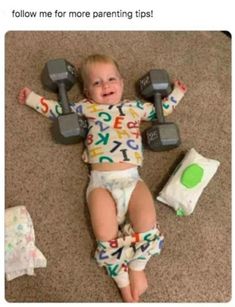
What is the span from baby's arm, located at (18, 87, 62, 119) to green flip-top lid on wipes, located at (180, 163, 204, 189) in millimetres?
411

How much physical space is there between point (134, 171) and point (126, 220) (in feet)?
0.47

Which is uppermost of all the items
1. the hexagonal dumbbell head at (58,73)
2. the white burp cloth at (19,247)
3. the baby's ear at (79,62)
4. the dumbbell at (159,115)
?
the baby's ear at (79,62)

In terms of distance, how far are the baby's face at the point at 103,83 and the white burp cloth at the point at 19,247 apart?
392 millimetres

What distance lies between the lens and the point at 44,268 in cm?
113

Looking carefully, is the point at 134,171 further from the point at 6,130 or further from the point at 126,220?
the point at 6,130

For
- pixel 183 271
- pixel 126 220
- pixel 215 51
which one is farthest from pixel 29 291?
pixel 215 51

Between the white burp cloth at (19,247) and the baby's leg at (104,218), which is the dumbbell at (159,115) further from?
the white burp cloth at (19,247)

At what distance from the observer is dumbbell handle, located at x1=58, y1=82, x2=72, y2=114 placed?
1183 millimetres

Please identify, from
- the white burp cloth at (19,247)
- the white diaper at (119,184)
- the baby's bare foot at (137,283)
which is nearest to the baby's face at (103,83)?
the white diaper at (119,184)

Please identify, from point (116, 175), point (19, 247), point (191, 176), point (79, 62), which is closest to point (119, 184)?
point (116, 175)

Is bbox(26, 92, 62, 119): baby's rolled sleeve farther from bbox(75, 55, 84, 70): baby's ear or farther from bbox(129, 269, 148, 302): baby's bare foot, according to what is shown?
bbox(129, 269, 148, 302): baby's bare foot

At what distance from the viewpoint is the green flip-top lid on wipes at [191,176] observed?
1154 mm

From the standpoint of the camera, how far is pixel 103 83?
3.86 ft

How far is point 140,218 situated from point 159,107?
0.34 meters
